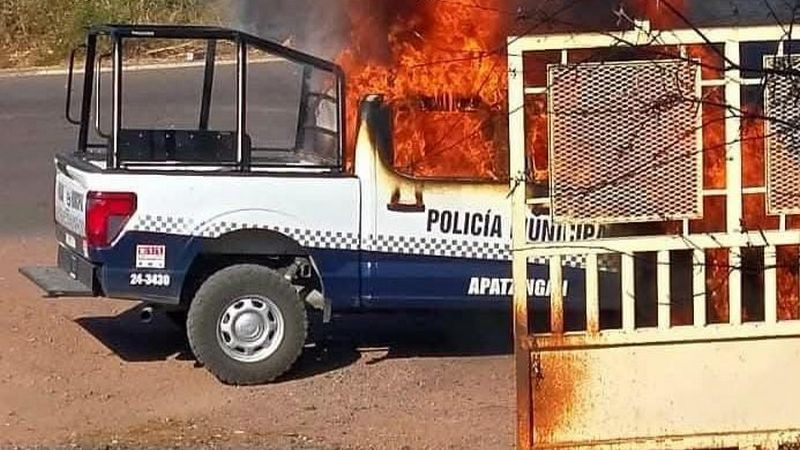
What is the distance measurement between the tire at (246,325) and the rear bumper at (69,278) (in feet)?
1.94

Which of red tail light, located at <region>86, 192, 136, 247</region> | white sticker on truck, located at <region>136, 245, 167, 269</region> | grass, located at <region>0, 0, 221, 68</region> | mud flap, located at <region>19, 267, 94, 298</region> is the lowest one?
mud flap, located at <region>19, 267, 94, 298</region>

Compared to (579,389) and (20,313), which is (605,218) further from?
(20,313)

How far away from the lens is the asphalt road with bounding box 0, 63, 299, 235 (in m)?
15.8

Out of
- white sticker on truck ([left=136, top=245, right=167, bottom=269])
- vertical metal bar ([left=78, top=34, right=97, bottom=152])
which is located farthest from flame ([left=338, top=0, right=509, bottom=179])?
vertical metal bar ([left=78, top=34, right=97, bottom=152])

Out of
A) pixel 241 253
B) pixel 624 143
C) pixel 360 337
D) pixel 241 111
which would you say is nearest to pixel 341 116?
pixel 241 111

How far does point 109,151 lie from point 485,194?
211cm

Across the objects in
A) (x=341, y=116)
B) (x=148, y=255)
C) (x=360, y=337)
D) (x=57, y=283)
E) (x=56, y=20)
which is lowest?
(x=360, y=337)

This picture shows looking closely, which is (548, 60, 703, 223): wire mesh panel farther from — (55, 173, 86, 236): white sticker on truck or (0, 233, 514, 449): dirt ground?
(55, 173, 86, 236): white sticker on truck

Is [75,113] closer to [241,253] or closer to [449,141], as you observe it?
[241,253]

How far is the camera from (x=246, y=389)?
945 cm

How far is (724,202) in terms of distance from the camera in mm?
7297

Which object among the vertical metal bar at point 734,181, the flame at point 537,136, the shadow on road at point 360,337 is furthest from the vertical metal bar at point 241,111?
the vertical metal bar at point 734,181

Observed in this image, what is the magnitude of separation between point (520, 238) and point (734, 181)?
0.92 meters

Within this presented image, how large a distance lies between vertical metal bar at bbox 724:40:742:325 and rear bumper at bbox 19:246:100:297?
3.82m
